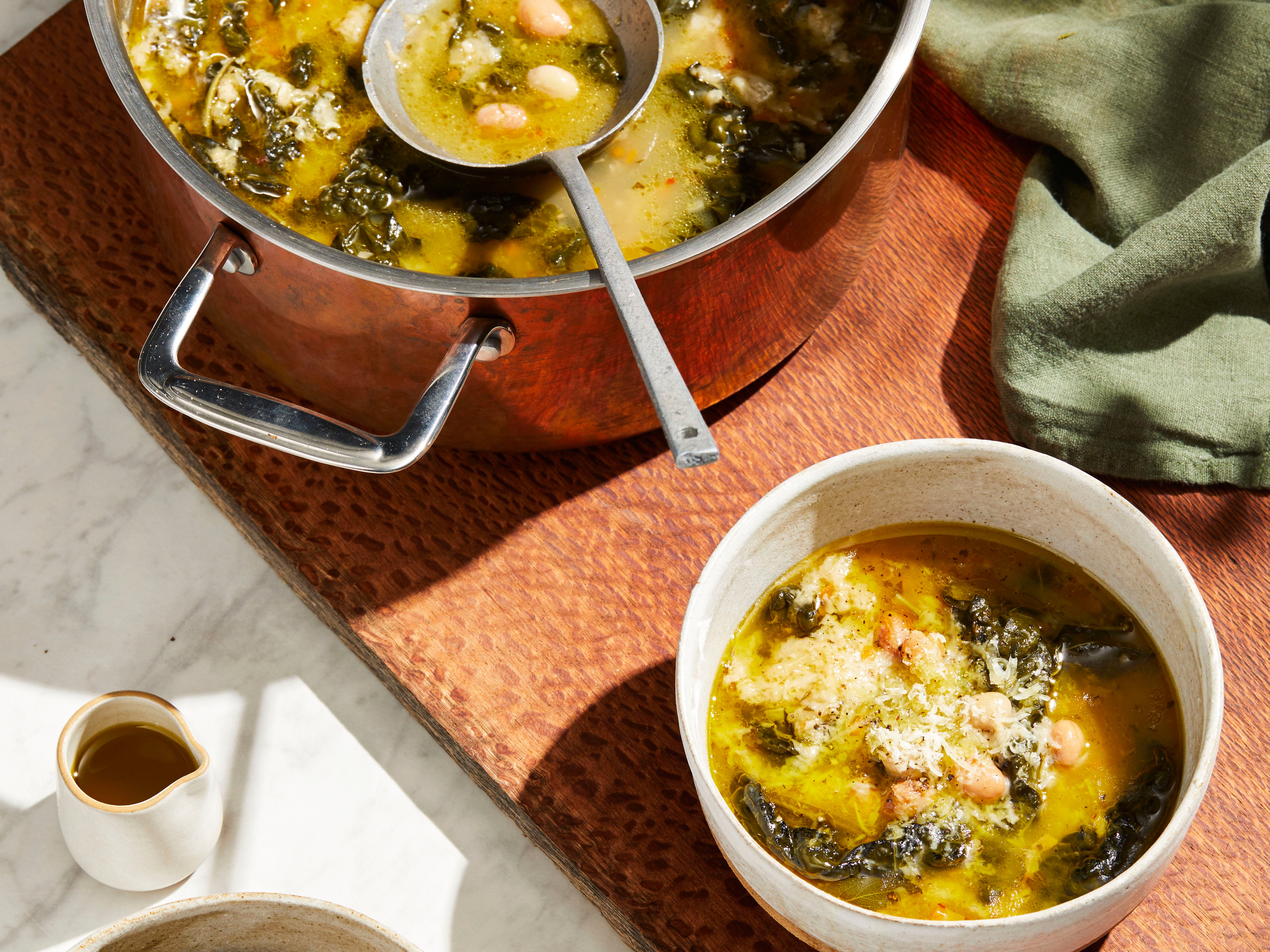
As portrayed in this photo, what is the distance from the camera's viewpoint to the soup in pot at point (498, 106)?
1.33 metres

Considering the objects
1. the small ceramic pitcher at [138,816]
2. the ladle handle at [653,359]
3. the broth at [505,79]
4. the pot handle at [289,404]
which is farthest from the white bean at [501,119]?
the small ceramic pitcher at [138,816]

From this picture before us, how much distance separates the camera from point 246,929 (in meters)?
1.13

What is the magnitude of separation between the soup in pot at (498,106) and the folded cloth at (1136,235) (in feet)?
0.73

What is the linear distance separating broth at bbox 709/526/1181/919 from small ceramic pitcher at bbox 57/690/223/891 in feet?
1.64

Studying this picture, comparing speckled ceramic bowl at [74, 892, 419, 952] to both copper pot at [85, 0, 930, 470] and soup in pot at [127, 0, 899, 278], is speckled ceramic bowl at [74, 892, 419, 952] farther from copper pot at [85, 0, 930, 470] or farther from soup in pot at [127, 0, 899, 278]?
soup in pot at [127, 0, 899, 278]

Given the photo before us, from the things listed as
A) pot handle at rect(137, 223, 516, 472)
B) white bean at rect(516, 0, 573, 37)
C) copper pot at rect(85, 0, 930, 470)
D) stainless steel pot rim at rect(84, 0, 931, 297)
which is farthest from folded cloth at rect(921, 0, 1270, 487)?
pot handle at rect(137, 223, 516, 472)

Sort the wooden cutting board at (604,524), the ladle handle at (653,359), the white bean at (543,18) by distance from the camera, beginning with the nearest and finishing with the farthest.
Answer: the ladle handle at (653,359) → the wooden cutting board at (604,524) → the white bean at (543,18)

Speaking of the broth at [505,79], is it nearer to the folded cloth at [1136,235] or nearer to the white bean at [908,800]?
the folded cloth at [1136,235]

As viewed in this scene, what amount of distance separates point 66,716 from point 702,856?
2.35 ft

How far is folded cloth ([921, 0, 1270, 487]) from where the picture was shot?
1339 millimetres

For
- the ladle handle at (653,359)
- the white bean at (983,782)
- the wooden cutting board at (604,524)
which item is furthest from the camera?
the wooden cutting board at (604,524)

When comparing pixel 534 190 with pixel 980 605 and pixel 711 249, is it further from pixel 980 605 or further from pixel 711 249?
pixel 980 605

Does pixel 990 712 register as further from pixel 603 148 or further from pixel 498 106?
pixel 498 106

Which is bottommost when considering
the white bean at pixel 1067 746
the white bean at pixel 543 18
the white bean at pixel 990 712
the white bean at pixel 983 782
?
the white bean at pixel 1067 746
